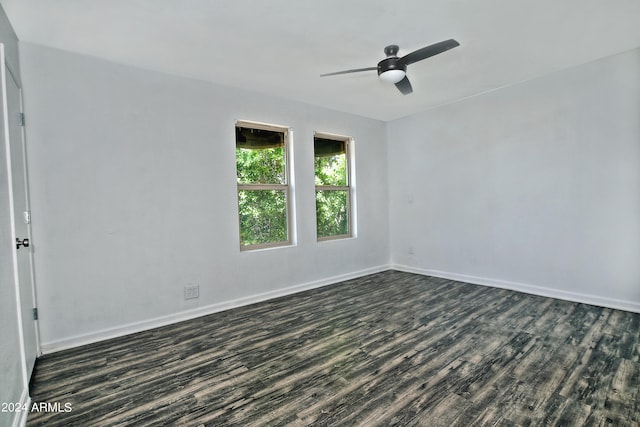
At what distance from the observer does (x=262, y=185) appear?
402 cm

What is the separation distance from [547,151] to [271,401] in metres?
4.02

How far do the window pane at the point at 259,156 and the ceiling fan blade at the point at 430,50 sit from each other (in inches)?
78.7

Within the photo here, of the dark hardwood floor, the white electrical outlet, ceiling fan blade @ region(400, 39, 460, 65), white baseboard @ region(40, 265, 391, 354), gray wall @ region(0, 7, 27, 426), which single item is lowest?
the dark hardwood floor

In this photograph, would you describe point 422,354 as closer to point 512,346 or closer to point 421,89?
point 512,346

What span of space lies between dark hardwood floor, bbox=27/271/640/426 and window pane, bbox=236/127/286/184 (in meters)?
1.67

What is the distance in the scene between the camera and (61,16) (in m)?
2.28

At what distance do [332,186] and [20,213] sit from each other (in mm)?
3514

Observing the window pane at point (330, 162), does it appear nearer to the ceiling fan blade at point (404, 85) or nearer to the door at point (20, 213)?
the ceiling fan blade at point (404, 85)

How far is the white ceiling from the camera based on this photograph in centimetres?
226

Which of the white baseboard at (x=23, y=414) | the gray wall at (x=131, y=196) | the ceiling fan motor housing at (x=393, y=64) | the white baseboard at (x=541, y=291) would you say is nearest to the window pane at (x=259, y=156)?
the gray wall at (x=131, y=196)

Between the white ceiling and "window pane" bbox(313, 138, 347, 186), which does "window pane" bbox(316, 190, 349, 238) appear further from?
the white ceiling

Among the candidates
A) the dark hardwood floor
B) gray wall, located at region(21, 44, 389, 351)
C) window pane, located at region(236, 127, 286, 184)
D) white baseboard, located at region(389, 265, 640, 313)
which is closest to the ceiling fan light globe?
gray wall, located at region(21, 44, 389, 351)

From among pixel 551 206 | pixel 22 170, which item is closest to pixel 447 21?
pixel 551 206

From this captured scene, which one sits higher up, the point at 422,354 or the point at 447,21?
the point at 447,21
